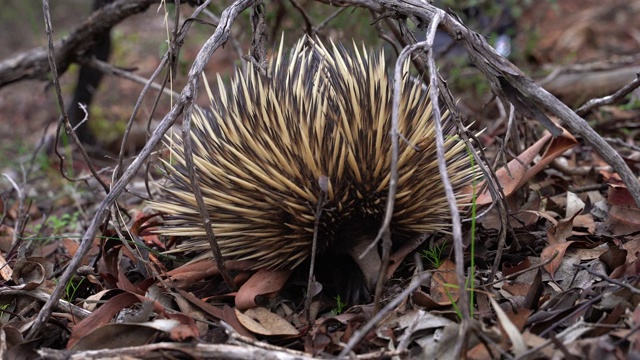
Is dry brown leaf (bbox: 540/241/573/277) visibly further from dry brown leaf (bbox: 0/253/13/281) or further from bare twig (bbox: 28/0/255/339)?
dry brown leaf (bbox: 0/253/13/281)

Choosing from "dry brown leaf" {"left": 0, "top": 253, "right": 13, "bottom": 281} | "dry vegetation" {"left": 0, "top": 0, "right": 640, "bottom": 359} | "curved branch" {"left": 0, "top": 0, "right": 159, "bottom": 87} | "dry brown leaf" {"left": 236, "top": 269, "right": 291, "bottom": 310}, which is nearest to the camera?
"dry vegetation" {"left": 0, "top": 0, "right": 640, "bottom": 359}

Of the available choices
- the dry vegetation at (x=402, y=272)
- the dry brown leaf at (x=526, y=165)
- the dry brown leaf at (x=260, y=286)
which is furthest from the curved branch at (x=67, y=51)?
the dry brown leaf at (x=526, y=165)

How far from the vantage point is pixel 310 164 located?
220 centimetres

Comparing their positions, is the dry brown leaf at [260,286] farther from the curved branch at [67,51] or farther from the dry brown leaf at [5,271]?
the curved branch at [67,51]

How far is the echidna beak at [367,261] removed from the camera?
7.64 feet

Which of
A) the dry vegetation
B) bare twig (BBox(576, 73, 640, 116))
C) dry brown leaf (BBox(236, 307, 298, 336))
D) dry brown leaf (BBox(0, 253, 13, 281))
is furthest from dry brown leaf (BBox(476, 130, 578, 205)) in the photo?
dry brown leaf (BBox(0, 253, 13, 281))

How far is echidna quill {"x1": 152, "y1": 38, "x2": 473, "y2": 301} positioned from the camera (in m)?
2.21

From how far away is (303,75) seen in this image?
7.68ft

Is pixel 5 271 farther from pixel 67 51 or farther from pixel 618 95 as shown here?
pixel 618 95

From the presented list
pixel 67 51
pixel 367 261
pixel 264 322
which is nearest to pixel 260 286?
pixel 264 322

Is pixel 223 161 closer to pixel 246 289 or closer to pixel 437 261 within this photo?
pixel 246 289

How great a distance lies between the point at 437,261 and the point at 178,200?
91 centimetres

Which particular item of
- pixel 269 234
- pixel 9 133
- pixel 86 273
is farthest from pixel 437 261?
pixel 9 133

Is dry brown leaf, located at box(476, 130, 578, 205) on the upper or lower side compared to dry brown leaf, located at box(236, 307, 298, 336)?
upper
